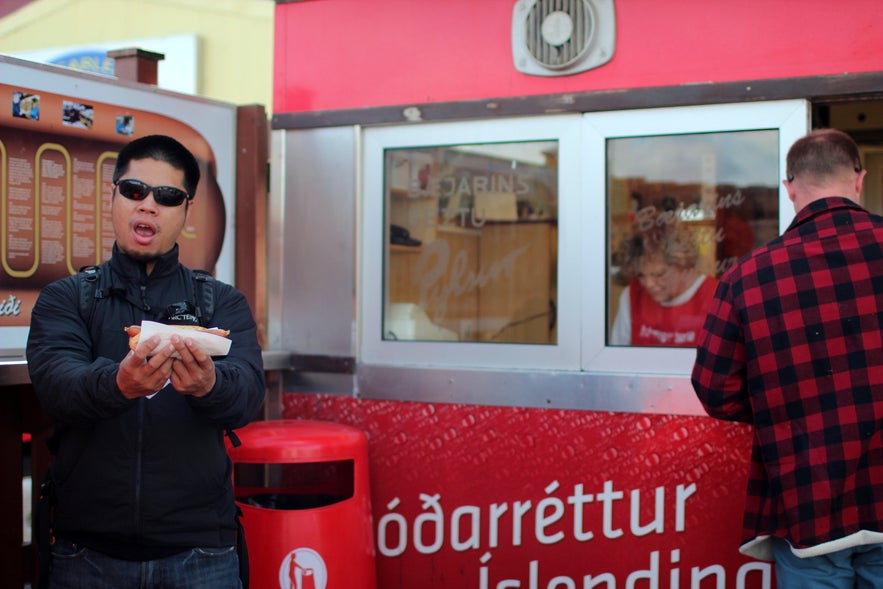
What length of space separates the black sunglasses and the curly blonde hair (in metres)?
1.85

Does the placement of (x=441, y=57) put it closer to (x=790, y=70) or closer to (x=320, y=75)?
(x=320, y=75)

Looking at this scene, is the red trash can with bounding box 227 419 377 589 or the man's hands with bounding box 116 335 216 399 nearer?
the man's hands with bounding box 116 335 216 399

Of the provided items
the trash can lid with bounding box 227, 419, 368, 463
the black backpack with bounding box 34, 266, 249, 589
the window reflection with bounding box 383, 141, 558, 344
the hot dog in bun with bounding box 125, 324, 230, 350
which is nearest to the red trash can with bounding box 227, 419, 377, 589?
the trash can lid with bounding box 227, 419, 368, 463

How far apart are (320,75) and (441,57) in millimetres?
540

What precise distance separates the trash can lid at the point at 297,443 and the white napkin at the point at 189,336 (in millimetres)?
1210

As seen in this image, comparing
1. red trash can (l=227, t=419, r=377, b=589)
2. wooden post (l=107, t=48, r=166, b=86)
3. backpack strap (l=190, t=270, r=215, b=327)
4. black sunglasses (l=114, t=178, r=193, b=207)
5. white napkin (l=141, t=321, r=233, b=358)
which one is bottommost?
red trash can (l=227, t=419, r=377, b=589)

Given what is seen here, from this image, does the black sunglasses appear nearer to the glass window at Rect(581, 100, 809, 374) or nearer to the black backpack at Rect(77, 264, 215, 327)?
the black backpack at Rect(77, 264, 215, 327)

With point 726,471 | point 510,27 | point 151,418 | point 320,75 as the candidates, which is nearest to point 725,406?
point 726,471

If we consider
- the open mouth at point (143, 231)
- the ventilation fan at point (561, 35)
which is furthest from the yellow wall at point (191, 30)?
the open mouth at point (143, 231)

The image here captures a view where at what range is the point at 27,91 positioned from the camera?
347 centimetres

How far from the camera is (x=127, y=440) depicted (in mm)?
2332

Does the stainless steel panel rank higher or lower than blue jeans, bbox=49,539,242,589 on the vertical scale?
higher

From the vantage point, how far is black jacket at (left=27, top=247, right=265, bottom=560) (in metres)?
2.30

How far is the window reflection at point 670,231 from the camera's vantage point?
373 cm
